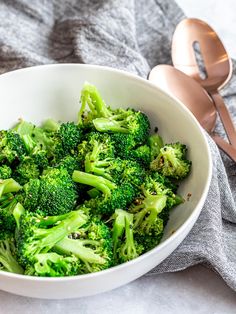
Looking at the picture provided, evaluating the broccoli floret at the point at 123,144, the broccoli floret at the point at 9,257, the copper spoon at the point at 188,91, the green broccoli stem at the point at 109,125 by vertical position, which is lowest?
the broccoli floret at the point at 9,257

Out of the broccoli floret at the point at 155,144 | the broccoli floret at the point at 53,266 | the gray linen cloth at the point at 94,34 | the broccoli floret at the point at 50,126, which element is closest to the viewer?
the broccoli floret at the point at 53,266

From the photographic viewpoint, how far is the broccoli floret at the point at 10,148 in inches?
58.3

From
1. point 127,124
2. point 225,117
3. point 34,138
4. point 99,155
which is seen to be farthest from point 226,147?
point 34,138

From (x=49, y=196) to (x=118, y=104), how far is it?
0.45m

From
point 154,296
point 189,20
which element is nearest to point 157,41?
point 189,20

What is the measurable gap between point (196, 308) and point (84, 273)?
31 cm

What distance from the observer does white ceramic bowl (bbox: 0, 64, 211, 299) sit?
1.40 meters

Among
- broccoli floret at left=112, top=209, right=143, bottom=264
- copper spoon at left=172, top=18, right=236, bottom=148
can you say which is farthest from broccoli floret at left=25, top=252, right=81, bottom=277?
copper spoon at left=172, top=18, right=236, bottom=148

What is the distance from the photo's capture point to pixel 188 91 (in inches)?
74.1

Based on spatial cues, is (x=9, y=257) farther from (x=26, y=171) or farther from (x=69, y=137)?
(x=69, y=137)

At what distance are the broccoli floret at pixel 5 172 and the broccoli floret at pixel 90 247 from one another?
10.2 inches

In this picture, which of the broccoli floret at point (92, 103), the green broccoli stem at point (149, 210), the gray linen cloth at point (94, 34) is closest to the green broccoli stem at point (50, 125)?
the broccoli floret at point (92, 103)

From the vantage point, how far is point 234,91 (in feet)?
6.44

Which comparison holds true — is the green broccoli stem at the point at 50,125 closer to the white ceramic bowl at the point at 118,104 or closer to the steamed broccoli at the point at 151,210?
the white ceramic bowl at the point at 118,104
